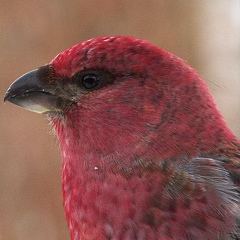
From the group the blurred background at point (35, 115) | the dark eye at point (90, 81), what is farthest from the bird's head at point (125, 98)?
the blurred background at point (35, 115)

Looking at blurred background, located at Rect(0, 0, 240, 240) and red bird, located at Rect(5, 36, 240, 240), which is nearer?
red bird, located at Rect(5, 36, 240, 240)

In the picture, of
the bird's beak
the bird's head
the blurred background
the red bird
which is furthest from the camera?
the blurred background

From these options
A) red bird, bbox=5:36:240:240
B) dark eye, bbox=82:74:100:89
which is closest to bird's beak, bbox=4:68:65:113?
red bird, bbox=5:36:240:240

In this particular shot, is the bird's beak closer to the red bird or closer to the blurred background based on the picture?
the red bird

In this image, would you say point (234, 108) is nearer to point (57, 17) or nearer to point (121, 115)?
point (57, 17)

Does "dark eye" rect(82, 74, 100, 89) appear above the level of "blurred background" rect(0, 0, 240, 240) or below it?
above

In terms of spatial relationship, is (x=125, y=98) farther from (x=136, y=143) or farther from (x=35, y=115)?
(x=35, y=115)

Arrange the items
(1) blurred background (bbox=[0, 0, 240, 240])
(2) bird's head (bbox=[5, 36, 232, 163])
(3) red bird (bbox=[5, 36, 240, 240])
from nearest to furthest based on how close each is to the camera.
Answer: (3) red bird (bbox=[5, 36, 240, 240]) → (2) bird's head (bbox=[5, 36, 232, 163]) → (1) blurred background (bbox=[0, 0, 240, 240])

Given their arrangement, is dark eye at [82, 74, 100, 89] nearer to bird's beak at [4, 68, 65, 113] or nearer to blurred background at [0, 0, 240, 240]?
bird's beak at [4, 68, 65, 113]

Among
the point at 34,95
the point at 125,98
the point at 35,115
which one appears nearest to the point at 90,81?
the point at 125,98
